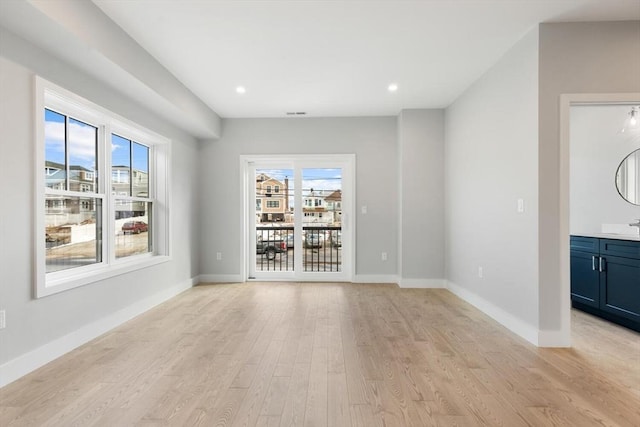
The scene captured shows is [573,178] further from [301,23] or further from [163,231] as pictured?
[163,231]


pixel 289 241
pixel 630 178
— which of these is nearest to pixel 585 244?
pixel 630 178

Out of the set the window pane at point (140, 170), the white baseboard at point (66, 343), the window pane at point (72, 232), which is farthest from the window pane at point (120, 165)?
the white baseboard at point (66, 343)

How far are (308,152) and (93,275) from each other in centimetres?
341

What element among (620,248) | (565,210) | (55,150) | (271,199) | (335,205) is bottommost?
(620,248)

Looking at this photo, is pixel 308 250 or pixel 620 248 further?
pixel 308 250

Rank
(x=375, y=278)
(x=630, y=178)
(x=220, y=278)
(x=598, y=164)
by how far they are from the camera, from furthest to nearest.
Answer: (x=220, y=278) → (x=375, y=278) → (x=598, y=164) → (x=630, y=178)

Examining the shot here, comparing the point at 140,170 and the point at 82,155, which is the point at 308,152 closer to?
the point at 140,170

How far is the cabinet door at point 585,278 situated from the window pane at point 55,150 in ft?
17.2

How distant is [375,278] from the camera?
17.4 ft

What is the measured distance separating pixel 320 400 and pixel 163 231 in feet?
11.0

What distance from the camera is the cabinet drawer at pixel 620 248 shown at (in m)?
3.10

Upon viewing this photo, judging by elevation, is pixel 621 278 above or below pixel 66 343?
above

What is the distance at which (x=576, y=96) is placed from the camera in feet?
9.04

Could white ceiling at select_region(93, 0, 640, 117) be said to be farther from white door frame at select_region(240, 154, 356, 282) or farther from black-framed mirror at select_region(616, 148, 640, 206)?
black-framed mirror at select_region(616, 148, 640, 206)
